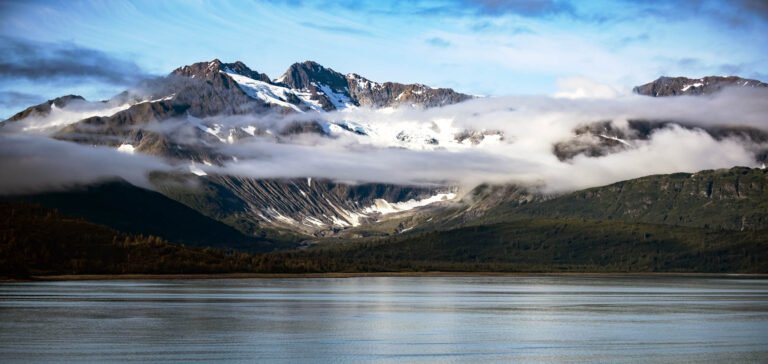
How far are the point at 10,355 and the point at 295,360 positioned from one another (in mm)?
24663

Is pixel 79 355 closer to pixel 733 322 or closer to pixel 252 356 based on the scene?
pixel 252 356

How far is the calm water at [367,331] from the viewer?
315 feet

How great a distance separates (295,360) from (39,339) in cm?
2994

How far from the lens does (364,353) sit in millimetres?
97875

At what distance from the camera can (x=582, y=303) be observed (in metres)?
→ 193

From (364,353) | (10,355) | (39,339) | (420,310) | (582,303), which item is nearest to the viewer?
(10,355)

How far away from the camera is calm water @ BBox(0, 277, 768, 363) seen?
96000 millimetres

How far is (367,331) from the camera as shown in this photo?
400 ft

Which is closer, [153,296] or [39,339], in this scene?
[39,339]

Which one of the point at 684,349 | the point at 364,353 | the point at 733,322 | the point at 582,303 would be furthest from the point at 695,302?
the point at 364,353

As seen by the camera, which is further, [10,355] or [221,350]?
[221,350]

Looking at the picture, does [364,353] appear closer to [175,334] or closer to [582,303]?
[175,334]

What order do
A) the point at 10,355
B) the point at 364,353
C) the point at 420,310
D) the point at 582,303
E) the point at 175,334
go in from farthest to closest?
the point at 582,303 → the point at 420,310 → the point at 175,334 → the point at 364,353 → the point at 10,355

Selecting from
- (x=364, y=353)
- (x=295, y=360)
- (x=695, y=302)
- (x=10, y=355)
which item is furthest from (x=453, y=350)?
(x=695, y=302)
